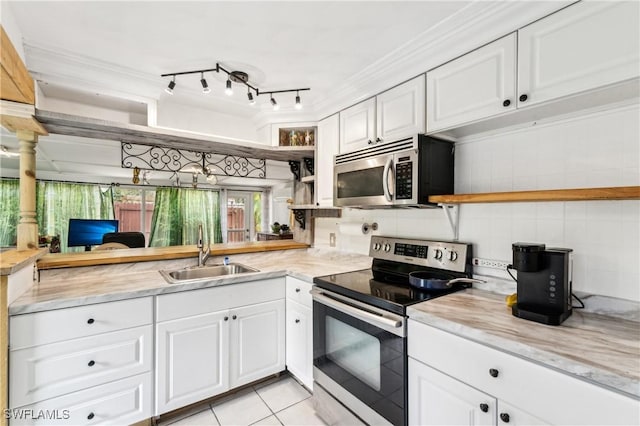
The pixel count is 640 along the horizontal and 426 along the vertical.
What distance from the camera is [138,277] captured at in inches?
75.5

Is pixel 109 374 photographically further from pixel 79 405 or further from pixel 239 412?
pixel 239 412

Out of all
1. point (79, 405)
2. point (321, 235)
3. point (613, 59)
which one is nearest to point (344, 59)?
point (613, 59)

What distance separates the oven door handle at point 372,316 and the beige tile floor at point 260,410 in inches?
30.2

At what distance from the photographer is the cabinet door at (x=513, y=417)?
930 mm

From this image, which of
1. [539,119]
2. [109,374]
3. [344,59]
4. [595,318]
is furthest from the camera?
[344,59]

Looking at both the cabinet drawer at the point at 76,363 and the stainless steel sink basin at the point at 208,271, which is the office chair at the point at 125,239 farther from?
the cabinet drawer at the point at 76,363

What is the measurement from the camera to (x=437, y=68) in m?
1.60

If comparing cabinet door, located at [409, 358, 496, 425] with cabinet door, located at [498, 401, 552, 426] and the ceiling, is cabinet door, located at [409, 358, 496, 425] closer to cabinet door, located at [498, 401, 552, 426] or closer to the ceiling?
cabinet door, located at [498, 401, 552, 426]

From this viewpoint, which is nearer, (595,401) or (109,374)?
(595,401)

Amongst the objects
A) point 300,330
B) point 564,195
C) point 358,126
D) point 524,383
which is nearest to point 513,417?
point 524,383

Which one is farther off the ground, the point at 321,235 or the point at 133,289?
the point at 321,235

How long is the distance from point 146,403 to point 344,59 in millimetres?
2376

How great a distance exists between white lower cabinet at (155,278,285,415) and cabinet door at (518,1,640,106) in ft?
6.19

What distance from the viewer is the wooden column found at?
173cm
